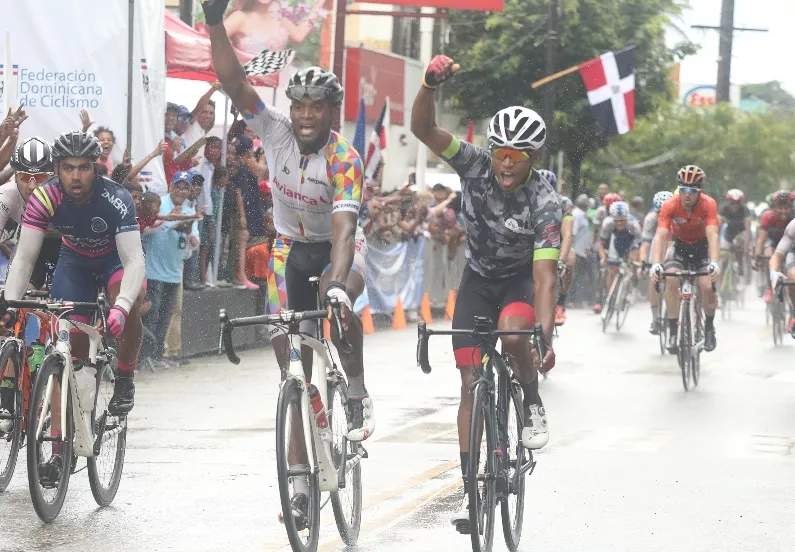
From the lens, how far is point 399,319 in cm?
2166

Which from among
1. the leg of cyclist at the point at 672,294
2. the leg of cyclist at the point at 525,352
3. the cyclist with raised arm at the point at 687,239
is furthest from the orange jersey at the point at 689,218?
the leg of cyclist at the point at 525,352

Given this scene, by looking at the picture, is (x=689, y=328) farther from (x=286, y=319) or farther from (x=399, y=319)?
(x=286, y=319)

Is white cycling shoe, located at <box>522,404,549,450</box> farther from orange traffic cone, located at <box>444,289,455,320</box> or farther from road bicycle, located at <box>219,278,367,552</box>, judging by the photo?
orange traffic cone, located at <box>444,289,455,320</box>

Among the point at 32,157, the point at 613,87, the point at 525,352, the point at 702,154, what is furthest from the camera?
the point at 702,154

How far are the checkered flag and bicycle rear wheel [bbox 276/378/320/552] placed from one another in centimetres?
874

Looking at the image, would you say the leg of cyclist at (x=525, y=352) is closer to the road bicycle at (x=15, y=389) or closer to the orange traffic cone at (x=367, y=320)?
the road bicycle at (x=15, y=389)

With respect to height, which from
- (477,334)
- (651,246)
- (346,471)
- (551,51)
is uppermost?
(551,51)

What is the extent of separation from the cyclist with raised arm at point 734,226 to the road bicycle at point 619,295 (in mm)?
4038

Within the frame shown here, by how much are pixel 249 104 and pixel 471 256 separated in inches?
52.0

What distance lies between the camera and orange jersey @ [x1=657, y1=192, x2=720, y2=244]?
15586 mm

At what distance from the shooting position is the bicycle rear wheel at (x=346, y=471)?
23.0ft

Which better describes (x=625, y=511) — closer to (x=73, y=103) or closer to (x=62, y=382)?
(x=62, y=382)

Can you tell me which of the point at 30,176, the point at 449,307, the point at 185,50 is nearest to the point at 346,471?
the point at 30,176

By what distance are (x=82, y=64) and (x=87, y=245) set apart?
6403 mm
